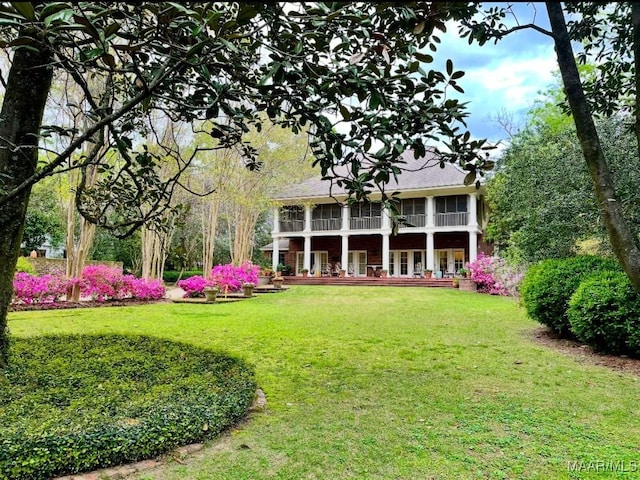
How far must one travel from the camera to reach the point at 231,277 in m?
15.9

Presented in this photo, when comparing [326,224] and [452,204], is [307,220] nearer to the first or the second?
[326,224]

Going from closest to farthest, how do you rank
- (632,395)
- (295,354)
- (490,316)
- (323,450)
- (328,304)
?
(323,450) → (632,395) → (295,354) → (490,316) → (328,304)

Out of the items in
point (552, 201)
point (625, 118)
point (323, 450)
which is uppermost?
point (625, 118)

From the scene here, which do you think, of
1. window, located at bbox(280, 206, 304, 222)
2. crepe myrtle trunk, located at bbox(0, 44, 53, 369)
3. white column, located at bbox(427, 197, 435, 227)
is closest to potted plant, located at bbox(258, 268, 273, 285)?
window, located at bbox(280, 206, 304, 222)

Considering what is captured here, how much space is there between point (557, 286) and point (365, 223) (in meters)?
17.9

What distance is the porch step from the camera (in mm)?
20422

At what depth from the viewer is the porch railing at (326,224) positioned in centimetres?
2549

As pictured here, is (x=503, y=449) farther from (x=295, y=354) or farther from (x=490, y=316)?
(x=490, y=316)

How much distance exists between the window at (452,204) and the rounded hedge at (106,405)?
19.8 metres

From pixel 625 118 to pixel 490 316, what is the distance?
204 inches

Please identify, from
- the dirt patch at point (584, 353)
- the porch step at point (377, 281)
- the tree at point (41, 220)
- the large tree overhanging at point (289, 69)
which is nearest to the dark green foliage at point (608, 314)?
the dirt patch at point (584, 353)

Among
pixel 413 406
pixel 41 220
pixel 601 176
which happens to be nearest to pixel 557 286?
pixel 601 176

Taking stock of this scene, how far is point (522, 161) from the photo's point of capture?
11781 millimetres

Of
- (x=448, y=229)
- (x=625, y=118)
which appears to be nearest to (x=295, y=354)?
(x=625, y=118)
